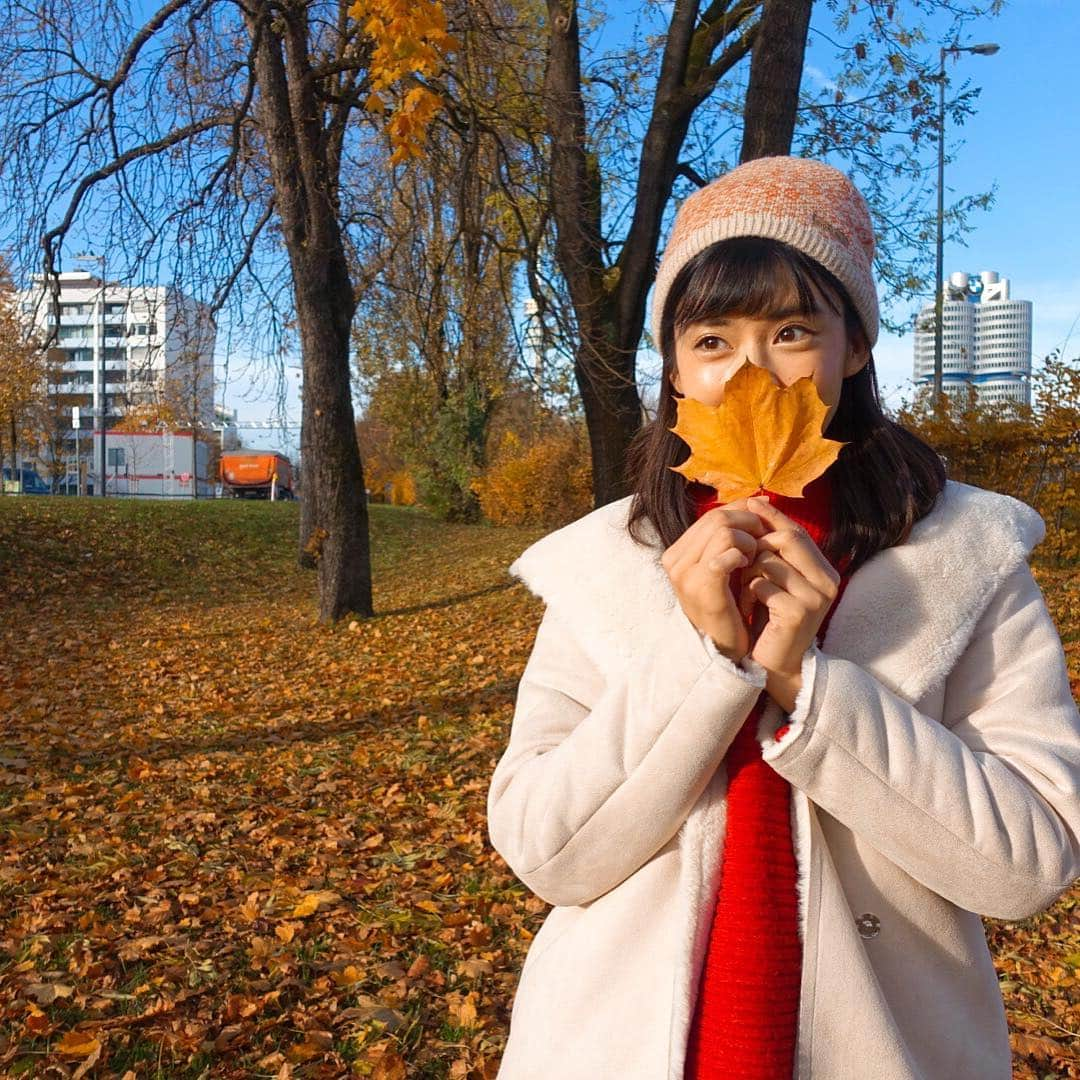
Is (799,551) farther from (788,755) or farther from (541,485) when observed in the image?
(541,485)

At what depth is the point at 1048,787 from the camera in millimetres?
1161

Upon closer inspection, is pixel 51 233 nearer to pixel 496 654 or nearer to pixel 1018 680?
pixel 496 654

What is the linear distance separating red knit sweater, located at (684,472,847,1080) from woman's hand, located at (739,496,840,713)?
0.08 metres

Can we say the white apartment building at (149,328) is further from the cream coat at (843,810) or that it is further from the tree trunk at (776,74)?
the cream coat at (843,810)

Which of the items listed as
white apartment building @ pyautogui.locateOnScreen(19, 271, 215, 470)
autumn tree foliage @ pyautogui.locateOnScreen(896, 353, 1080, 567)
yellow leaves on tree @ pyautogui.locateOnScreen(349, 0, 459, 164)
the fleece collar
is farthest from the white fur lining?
white apartment building @ pyautogui.locateOnScreen(19, 271, 215, 470)

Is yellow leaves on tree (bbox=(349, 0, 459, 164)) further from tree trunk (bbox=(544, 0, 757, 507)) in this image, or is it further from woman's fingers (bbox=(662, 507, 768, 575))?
woman's fingers (bbox=(662, 507, 768, 575))

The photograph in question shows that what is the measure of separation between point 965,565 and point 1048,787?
0.28 meters

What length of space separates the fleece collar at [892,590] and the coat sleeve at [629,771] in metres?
0.06

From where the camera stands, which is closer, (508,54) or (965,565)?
(965,565)

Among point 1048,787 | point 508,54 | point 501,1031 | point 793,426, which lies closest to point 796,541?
point 793,426

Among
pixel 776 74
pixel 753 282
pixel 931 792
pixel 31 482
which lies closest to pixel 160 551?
pixel 776 74

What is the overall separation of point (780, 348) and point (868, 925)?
700 mm

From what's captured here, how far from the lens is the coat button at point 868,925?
1.18 meters

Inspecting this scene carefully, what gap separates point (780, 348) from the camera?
4.31ft
